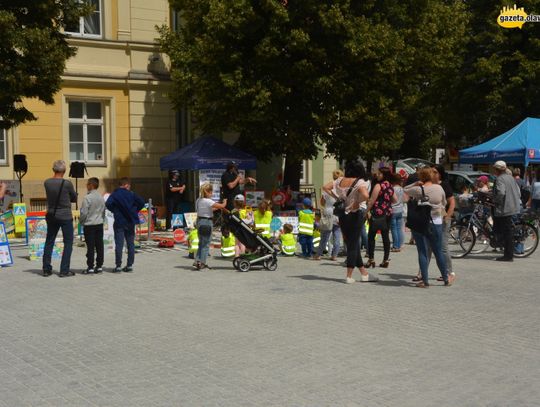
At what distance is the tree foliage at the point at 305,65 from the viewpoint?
824 inches

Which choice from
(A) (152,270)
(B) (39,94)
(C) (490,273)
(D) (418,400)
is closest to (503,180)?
(C) (490,273)

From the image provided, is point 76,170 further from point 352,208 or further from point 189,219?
point 352,208

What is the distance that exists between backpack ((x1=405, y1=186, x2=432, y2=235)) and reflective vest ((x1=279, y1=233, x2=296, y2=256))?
4.72 m

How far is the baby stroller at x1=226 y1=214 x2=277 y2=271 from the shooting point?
43.3 ft

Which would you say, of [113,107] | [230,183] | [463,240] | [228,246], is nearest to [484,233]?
[463,240]

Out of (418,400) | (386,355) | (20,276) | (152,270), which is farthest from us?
(152,270)

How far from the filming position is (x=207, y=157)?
2127 cm

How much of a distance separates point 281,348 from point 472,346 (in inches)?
76.0

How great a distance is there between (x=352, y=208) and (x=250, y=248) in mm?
2698

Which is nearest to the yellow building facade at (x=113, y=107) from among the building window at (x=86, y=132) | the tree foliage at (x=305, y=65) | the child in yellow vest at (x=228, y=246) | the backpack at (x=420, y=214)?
the building window at (x=86, y=132)

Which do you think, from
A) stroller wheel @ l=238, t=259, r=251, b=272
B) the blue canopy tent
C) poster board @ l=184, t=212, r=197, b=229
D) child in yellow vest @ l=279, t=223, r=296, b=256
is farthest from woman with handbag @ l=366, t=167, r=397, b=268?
the blue canopy tent

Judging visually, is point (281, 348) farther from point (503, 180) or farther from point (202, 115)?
point (202, 115)

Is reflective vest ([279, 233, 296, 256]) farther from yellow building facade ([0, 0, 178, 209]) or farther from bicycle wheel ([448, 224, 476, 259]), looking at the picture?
yellow building facade ([0, 0, 178, 209])

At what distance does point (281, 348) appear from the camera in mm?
7359
